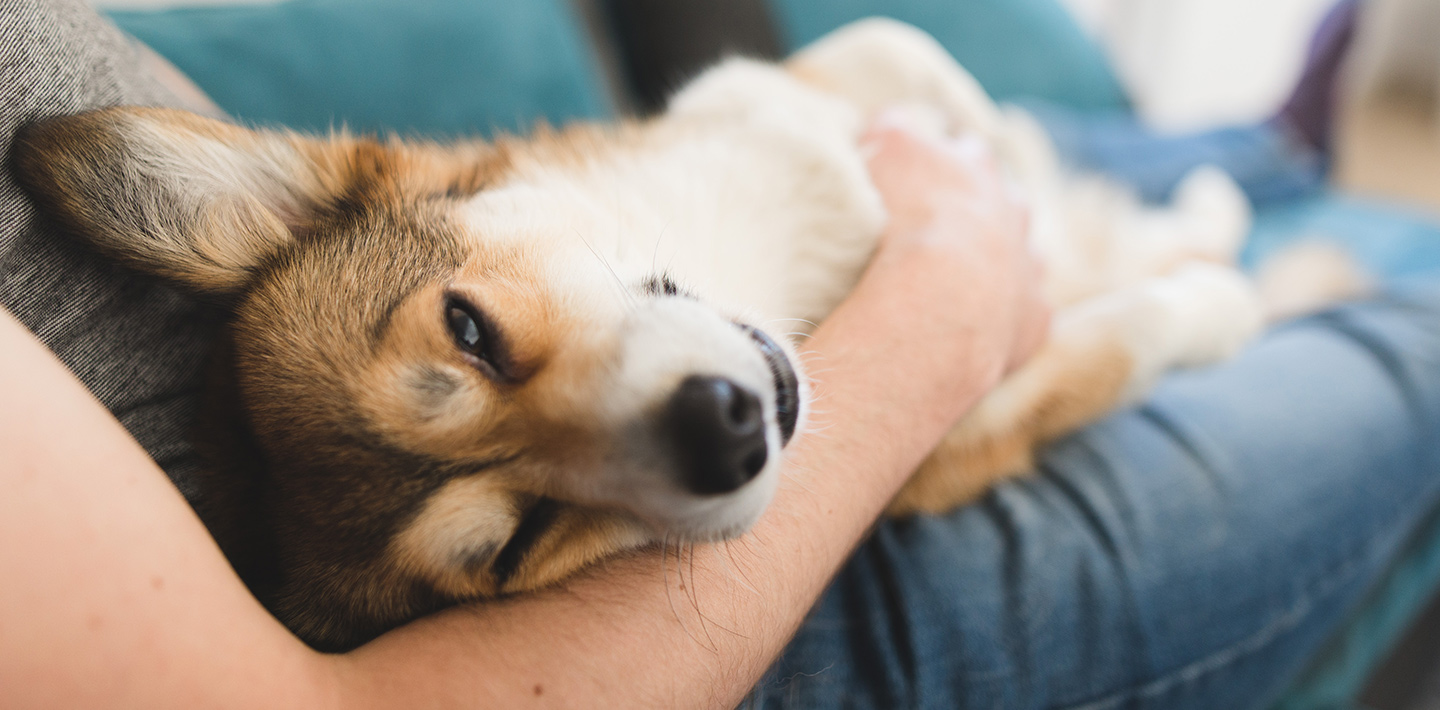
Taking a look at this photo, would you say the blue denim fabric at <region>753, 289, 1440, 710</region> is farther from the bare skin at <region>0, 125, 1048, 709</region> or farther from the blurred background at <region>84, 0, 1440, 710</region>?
the blurred background at <region>84, 0, 1440, 710</region>

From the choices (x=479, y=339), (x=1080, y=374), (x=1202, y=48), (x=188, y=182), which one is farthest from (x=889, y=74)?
(x=1202, y=48)

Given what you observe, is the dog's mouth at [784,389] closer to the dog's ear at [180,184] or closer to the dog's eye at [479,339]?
the dog's eye at [479,339]

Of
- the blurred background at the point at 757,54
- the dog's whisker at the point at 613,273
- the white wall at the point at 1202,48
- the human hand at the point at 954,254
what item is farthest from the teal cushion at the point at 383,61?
the white wall at the point at 1202,48

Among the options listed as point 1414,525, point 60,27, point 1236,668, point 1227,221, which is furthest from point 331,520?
point 1227,221

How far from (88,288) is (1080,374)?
1615 mm

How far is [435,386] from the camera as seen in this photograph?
87 cm

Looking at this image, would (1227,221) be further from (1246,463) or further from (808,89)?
(808,89)

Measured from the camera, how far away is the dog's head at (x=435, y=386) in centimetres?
82

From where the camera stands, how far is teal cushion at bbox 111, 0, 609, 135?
152 centimetres

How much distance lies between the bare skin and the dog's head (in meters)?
0.09

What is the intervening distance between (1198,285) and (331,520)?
1.81 meters

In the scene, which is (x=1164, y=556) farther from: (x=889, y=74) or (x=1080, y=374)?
(x=889, y=74)

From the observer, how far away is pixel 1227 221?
7.23 feet

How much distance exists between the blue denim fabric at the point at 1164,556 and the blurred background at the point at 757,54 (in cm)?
43
